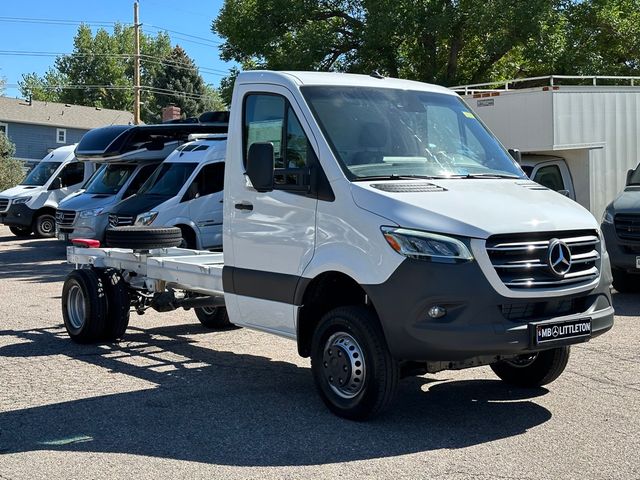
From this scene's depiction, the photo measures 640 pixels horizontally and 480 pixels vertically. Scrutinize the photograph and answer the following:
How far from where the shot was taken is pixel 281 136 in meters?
7.36

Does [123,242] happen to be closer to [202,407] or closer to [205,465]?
[202,407]

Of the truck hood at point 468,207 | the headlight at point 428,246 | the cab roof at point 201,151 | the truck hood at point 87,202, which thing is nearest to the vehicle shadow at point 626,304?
the truck hood at point 468,207

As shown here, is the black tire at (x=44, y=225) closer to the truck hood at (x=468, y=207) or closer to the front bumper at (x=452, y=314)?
the truck hood at (x=468, y=207)

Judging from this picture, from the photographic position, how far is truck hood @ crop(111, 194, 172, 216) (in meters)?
17.4

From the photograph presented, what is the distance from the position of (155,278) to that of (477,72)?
19768 millimetres

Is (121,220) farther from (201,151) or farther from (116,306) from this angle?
(116,306)

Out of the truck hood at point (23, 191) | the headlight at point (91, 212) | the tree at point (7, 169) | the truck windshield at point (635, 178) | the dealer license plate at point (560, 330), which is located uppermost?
the tree at point (7, 169)

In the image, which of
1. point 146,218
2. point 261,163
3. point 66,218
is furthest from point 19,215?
point 261,163

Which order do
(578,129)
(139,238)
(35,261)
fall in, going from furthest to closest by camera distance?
1. (35,261)
2. (578,129)
3. (139,238)

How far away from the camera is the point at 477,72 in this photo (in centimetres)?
2733

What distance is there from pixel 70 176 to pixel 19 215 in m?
1.78

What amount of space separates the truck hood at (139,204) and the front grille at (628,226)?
8.18m

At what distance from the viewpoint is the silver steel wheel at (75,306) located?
10.0 metres

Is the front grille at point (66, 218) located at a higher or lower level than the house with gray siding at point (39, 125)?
lower
